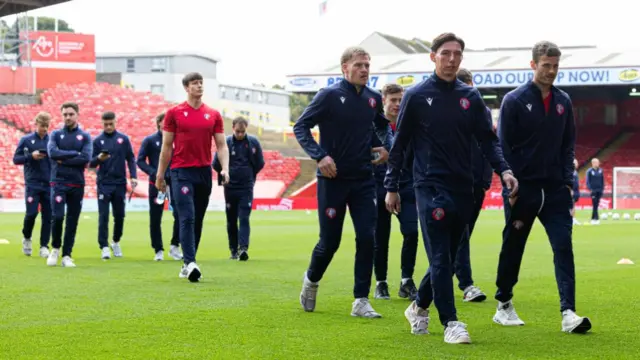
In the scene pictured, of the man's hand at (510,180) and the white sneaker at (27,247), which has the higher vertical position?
the man's hand at (510,180)

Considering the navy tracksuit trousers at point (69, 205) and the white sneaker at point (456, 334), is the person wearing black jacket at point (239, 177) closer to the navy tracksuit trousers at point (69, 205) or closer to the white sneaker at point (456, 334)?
the navy tracksuit trousers at point (69, 205)

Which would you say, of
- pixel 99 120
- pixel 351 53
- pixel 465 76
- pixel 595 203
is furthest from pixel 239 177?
pixel 99 120

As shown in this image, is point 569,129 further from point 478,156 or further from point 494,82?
point 494,82

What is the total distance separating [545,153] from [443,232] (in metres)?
1.18

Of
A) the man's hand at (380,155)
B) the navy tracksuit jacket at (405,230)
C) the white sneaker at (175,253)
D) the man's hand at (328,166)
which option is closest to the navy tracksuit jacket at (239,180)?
the white sneaker at (175,253)

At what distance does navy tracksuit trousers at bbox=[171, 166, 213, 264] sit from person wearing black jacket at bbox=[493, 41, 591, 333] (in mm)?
4591

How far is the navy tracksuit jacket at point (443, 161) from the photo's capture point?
7.35 metres

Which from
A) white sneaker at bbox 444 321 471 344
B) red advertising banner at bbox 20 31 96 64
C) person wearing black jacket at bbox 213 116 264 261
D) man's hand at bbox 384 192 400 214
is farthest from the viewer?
red advertising banner at bbox 20 31 96 64

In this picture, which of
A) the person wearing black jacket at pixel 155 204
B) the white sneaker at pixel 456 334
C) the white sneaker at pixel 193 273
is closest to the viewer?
the white sneaker at pixel 456 334

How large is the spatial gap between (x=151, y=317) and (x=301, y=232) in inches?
652

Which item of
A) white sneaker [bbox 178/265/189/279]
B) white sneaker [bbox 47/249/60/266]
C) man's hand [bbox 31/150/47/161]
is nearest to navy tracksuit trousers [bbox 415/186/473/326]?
white sneaker [bbox 178/265/189/279]

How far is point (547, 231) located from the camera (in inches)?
316

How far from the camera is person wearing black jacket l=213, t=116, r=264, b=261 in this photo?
16.2 m

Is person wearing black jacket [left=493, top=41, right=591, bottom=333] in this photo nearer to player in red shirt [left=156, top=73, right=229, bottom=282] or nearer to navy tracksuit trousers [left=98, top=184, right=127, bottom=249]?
player in red shirt [left=156, top=73, right=229, bottom=282]
